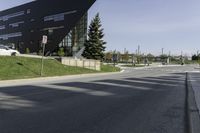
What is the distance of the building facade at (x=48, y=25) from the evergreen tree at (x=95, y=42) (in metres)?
4.68

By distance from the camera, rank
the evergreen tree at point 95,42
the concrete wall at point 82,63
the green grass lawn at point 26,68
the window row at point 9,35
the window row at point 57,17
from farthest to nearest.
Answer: the window row at point 9,35
the window row at point 57,17
the evergreen tree at point 95,42
the concrete wall at point 82,63
the green grass lawn at point 26,68

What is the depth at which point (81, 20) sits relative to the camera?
69875 millimetres

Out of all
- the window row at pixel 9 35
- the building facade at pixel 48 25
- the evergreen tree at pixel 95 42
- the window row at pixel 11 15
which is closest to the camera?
the evergreen tree at pixel 95 42

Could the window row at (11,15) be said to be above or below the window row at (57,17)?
above

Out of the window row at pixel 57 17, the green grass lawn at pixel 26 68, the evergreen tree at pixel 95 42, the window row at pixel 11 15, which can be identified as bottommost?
the green grass lawn at pixel 26 68

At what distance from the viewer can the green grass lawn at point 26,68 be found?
27.8 meters

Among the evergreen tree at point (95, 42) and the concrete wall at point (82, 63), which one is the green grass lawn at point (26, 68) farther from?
the evergreen tree at point (95, 42)

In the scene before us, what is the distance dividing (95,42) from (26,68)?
32.5 m

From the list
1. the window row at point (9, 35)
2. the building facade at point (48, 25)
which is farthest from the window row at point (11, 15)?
the window row at point (9, 35)

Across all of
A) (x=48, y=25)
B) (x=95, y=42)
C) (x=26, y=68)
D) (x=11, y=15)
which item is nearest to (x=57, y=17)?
(x=48, y=25)

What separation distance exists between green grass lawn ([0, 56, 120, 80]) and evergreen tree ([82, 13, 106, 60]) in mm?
23521

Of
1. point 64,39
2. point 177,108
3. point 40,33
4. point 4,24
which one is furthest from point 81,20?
point 177,108

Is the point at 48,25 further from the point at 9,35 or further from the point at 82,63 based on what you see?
the point at 82,63

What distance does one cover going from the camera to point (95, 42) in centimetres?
6288
